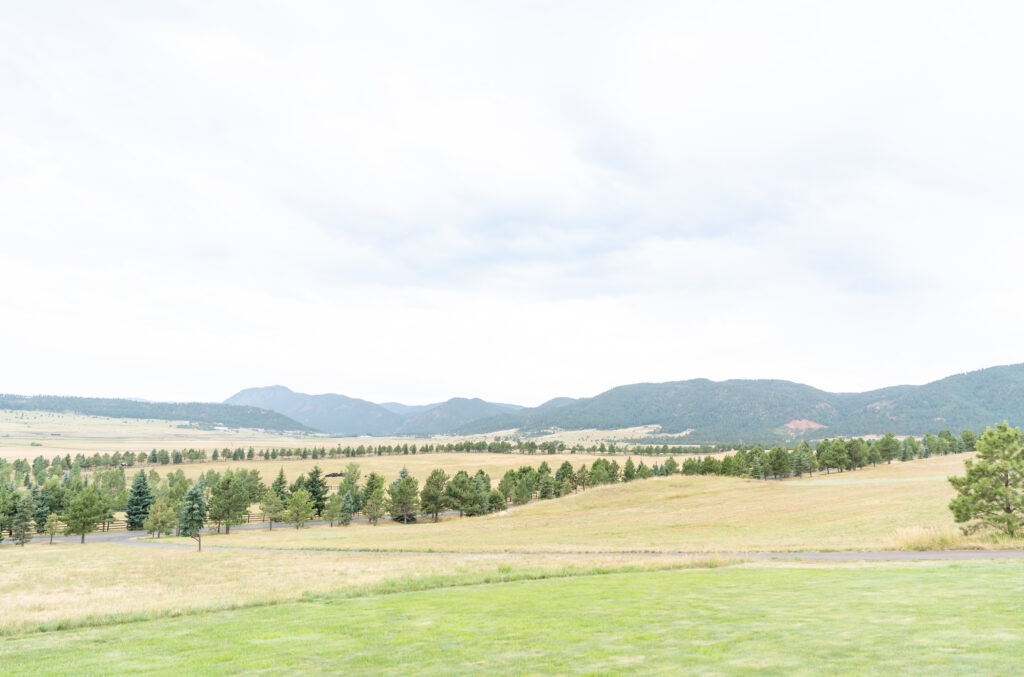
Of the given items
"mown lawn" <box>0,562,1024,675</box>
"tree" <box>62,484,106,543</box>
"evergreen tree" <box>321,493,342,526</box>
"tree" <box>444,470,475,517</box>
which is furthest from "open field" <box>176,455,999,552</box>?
"evergreen tree" <box>321,493,342,526</box>

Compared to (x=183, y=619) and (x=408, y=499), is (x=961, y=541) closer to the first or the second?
(x=183, y=619)

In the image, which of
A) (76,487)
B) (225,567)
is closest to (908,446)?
(225,567)

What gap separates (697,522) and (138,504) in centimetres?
9800

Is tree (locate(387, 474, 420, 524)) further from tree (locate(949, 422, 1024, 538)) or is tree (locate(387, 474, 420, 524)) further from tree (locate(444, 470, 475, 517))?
tree (locate(949, 422, 1024, 538))

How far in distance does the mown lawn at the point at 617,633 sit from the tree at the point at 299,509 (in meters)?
84.5

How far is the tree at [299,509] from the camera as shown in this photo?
324 ft

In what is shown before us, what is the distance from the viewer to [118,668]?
43.1ft

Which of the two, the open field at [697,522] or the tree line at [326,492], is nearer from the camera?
the open field at [697,522]

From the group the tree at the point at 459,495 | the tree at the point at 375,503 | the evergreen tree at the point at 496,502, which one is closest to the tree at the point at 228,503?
the tree at the point at 375,503

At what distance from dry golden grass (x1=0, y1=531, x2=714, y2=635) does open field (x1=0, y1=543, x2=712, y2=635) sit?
55 millimetres

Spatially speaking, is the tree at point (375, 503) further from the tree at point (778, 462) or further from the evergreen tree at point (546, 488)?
the tree at point (778, 462)

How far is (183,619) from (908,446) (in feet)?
611

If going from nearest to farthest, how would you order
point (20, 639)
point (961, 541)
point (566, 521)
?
point (20, 639)
point (961, 541)
point (566, 521)

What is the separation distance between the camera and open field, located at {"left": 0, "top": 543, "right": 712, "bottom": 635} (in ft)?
78.2
